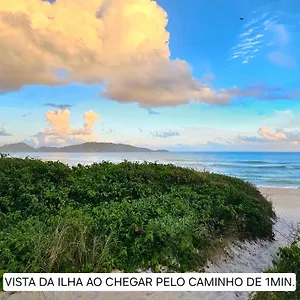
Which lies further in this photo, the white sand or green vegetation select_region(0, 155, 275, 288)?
green vegetation select_region(0, 155, 275, 288)

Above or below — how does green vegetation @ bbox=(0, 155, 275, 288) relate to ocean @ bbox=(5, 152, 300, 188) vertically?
below

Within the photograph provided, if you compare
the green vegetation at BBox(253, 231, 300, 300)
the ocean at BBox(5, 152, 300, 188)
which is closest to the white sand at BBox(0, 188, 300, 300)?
the green vegetation at BBox(253, 231, 300, 300)

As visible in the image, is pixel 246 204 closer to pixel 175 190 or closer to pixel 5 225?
pixel 175 190

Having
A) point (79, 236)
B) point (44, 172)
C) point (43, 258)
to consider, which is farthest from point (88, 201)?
point (43, 258)

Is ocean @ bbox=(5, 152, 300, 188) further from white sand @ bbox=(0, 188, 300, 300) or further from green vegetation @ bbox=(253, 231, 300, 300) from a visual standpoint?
green vegetation @ bbox=(253, 231, 300, 300)

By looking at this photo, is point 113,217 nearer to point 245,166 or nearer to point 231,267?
point 231,267

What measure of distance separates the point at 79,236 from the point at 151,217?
165cm

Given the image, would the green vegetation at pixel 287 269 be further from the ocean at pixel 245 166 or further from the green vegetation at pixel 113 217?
the ocean at pixel 245 166
